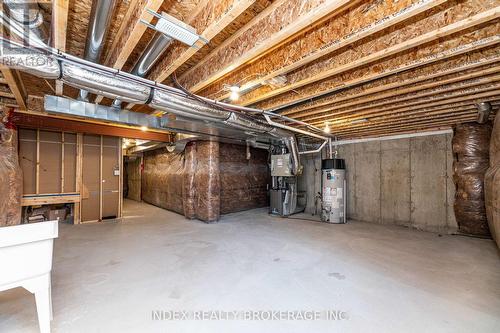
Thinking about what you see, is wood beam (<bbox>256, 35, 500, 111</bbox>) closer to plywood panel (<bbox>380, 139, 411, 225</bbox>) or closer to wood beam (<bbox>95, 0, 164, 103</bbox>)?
wood beam (<bbox>95, 0, 164, 103</bbox>)

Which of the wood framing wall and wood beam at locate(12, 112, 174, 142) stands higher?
wood beam at locate(12, 112, 174, 142)

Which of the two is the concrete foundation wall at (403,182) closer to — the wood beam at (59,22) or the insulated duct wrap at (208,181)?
the insulated duct wrap at (208,181)

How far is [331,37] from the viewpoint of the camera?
1.81 meters

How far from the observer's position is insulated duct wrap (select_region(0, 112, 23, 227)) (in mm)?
3468

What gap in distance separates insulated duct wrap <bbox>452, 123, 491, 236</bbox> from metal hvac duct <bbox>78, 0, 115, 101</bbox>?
18.1 ft

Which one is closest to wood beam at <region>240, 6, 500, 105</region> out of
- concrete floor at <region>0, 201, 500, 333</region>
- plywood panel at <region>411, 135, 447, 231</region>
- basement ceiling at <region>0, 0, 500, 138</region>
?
basement ceiling at <region>0, 0, 500, 138</region>

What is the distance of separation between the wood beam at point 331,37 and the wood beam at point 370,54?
248mm

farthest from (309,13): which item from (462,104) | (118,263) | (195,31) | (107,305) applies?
(118,263)

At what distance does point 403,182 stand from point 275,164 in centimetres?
300

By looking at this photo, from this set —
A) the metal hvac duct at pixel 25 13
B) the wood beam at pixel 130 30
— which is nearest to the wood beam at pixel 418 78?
the wood beam at pixel 130 30

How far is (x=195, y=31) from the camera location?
1.65 metres

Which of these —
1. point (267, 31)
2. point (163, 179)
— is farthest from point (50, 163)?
point (267, 31)

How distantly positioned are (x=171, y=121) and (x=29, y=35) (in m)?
2.02

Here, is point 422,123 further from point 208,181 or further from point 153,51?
point 153,51
